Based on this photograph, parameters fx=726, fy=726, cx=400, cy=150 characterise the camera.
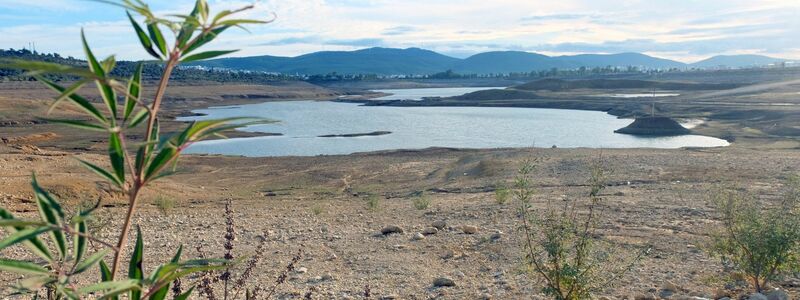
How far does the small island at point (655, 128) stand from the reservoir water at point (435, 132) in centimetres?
127

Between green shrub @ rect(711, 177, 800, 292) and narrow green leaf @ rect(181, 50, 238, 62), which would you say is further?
green shrub @ rect(711, 177, 800, 292)

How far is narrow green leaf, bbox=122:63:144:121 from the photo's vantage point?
4.83ft

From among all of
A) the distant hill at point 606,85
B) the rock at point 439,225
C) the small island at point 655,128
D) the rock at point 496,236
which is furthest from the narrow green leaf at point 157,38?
the distant hill at point 606,85

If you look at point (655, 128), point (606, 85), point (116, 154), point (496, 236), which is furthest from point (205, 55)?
point (606, 85)

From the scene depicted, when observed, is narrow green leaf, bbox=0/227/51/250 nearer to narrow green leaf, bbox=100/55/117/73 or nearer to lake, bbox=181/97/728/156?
narrow green leaf, bbox=100/55/117/73

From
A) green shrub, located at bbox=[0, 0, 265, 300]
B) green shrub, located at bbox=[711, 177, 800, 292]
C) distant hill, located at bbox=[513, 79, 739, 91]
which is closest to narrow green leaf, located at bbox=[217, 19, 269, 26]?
green shrub, located at bbox=[0, 0, 265, 300]

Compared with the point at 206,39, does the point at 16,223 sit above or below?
below

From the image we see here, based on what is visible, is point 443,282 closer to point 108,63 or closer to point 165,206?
point 108,63

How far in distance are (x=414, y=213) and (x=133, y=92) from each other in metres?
11.5

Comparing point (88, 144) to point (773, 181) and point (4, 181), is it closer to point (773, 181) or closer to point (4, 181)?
point (4, 181)

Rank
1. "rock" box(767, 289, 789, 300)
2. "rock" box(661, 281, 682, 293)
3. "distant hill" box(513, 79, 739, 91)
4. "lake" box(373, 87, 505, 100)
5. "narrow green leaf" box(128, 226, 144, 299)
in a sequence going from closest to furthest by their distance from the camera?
"narrow green leaf" box(128, 226, 144, 299) → "rock" box(767, 289, 789, 300) → "rock" box(661, 281, 682, 293) → "lake" box(373, 87, 505, 100) → "distant hill" box(513, 79, 739, 91)

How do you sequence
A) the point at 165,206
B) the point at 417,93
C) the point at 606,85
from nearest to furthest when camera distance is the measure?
the point at 165,206 < the point at 606,85 < the point at 417,93

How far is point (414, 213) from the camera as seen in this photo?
1293 centimetres

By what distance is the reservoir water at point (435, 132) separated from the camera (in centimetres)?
3647
